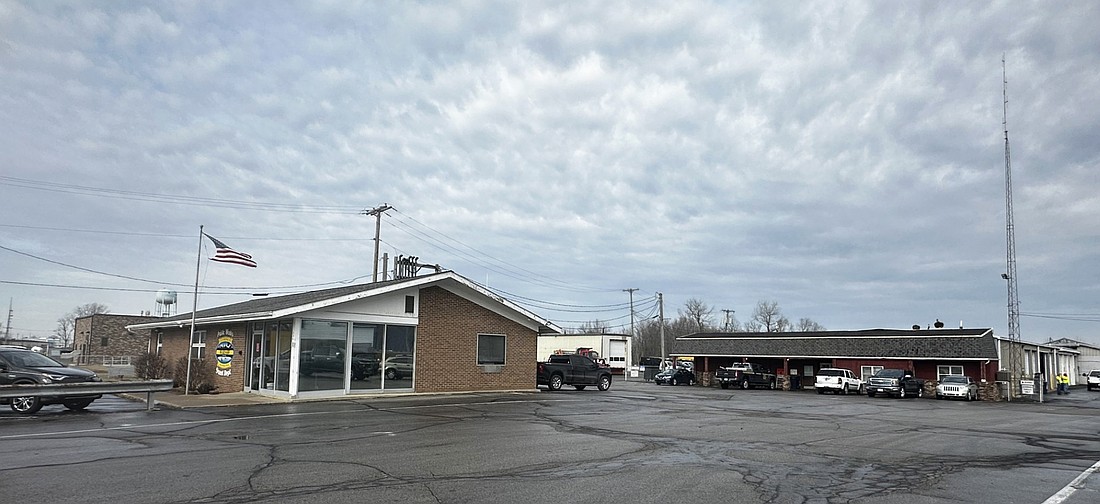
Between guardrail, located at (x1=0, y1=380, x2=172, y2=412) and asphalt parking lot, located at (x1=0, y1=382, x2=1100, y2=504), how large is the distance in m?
0.58

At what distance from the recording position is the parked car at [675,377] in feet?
176

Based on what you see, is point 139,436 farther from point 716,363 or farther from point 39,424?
point 716,363

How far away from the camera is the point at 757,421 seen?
19.2 meters

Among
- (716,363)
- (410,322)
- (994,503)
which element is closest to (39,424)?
(410,322)

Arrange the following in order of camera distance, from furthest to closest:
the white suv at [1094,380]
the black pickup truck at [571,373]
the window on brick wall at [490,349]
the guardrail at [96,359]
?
the white suv at [1094,380] → the guardrail at [96,359] → the black pickup truck at [571,373] → the window on brick wall at [490,349]

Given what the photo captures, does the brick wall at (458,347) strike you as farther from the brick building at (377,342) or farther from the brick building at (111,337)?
the brick building at (111,337)

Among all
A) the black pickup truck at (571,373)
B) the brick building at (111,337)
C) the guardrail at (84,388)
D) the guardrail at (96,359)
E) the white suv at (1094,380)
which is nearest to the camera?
the guardrail at (84,388)

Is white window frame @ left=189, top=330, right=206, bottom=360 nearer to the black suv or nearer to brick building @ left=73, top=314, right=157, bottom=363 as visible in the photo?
the black suv

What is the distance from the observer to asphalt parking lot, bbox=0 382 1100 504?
28.6ft

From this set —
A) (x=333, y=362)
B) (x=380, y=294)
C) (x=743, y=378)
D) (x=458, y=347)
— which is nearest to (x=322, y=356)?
(x=333, y=362)

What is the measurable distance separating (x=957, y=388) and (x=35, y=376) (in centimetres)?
4113

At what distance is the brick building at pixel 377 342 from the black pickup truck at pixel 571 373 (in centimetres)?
293

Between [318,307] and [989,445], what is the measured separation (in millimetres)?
18038

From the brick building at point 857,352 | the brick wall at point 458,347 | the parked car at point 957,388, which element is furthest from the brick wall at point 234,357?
the brick building at point 857,352
